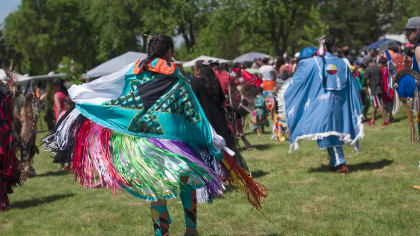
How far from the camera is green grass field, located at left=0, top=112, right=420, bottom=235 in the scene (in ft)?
15.8

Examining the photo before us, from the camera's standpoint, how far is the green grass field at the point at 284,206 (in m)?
4.82

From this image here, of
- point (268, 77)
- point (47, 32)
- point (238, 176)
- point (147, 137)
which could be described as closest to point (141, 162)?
point (147, 137)

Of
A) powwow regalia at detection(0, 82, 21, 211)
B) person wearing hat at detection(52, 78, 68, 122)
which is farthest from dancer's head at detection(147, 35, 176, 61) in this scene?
person wearing hat at detection(52, 78, 68, 122)

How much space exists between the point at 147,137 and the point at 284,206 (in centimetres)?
222

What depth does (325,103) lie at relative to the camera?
23.6ft

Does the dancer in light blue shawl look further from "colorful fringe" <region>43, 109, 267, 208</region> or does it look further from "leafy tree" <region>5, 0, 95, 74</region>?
"leafy tree" <region>5, 0, 95, 74</region>

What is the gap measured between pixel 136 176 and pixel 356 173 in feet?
13.8

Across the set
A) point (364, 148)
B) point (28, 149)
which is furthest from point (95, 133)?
point (364, 148)

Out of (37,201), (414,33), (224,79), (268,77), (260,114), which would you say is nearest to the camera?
(414,33)

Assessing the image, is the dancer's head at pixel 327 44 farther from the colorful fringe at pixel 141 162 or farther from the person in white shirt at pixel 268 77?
the person in white shirt at pixel 268 77

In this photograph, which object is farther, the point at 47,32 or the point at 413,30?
the point at 47,32

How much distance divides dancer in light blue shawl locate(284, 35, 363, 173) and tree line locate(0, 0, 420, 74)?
2878 centimetres

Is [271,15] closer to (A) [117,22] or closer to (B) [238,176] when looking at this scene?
(A) [117,22]

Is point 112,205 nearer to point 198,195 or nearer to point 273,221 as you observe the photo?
point 198,195
